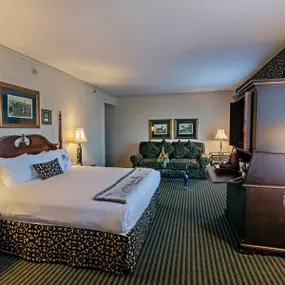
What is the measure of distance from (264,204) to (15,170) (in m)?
3.18

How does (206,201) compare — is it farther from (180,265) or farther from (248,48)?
(248,48)

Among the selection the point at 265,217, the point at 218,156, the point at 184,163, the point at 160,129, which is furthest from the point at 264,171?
the point at 160,129

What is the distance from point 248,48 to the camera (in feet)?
10.4

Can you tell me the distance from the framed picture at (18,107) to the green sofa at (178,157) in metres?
3.04

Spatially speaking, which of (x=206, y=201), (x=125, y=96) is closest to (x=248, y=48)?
(x=206, y=201)

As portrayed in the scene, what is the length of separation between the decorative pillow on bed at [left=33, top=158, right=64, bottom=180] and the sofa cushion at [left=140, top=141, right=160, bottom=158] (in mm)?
3369

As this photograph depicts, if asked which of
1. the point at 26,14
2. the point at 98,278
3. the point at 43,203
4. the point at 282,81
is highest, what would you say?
the point at 26,14

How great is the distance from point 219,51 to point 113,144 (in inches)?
200

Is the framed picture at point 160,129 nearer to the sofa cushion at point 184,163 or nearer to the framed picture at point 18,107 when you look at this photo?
the sofa cushion at point 184,163

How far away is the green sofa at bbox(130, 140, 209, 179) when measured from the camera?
19.0 feet

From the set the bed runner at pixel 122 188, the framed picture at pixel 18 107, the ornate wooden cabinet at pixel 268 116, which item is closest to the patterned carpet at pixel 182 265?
the bed runner at pixel 122 188

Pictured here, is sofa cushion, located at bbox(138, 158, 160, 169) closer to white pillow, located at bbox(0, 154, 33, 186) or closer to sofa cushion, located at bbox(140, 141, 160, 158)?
sofa cushion, located at bbox(140, 141, 160, 158)

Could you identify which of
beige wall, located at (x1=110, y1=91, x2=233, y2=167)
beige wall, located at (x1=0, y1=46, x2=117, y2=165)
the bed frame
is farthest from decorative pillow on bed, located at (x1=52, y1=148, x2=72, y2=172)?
beige wall, located at (x1=110, y1=91, x2=233, y2=167)

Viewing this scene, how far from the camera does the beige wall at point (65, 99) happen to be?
132 inches
